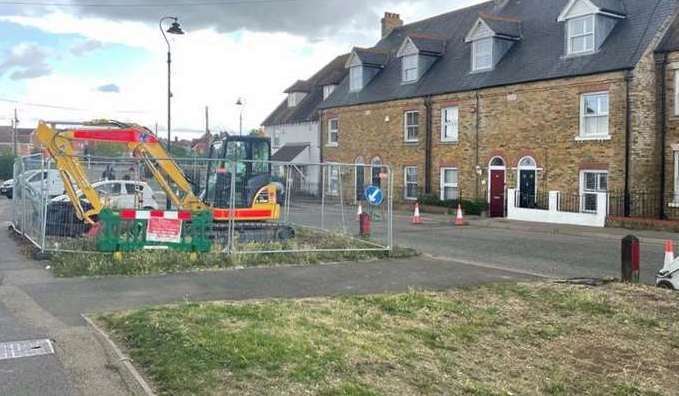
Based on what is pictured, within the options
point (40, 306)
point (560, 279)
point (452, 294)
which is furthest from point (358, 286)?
point (40, 306)

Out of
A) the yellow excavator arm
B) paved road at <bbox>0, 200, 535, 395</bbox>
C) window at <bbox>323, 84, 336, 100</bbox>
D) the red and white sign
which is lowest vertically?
paved road at <bbox>0, 200, 535, 395</bbox>

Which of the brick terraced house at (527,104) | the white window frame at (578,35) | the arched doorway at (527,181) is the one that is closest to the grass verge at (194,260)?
the brick terraced house at (527,104)

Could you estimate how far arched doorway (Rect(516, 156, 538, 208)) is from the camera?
2784 cm

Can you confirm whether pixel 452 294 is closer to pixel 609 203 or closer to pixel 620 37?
pixel 609 203

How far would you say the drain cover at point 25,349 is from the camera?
6508mm

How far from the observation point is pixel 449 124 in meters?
32.8

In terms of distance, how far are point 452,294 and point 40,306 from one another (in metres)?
5.73

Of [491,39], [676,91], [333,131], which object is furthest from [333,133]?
[676,91]

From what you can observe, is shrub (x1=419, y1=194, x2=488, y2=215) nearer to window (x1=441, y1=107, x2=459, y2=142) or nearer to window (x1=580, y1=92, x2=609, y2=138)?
window (x1=441, y1=107, x2=459, y2=142)

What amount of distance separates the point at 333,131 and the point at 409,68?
809cm

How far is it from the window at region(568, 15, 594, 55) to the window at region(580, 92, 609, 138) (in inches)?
82.8

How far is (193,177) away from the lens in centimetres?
1802

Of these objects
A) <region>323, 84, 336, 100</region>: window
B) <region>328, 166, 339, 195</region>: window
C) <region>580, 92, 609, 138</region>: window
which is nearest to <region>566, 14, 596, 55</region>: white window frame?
<region>580, 92, 609, 138</region>: window

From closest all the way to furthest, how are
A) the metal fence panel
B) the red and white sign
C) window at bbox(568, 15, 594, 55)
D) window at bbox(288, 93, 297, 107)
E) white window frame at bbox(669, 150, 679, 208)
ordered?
1. the red and white sign
2. the metal fence panel
3. white window frame at bbox(669, 150, 679, 208)
4. window at bbox(568, 15, 594, 55)
5. window at bbox(288, 93, 297, 107)
